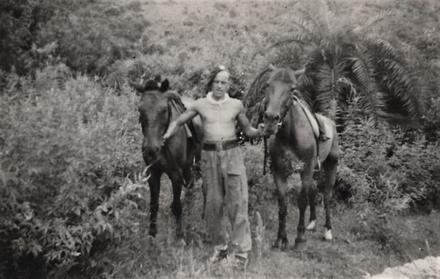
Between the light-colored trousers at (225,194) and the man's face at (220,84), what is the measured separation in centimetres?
70

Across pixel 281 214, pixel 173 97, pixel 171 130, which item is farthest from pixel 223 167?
pixel 281 214

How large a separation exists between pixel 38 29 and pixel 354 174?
13245 millimetres

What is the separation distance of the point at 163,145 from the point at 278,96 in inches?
67.5

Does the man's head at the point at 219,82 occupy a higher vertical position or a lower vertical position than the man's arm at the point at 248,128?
higher

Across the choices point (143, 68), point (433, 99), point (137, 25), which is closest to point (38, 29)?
point (143, 68)

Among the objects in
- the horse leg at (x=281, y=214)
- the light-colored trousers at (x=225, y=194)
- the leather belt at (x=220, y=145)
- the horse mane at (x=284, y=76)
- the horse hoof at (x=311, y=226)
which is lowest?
the horse hoof at (x=311, y=226)

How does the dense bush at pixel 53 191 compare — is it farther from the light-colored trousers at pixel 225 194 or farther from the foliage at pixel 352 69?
the foliage at pixel 352 69

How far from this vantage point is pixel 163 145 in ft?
22.1

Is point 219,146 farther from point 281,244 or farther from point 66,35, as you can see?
point 66,35

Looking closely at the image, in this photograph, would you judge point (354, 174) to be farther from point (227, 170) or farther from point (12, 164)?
point (12, 164)

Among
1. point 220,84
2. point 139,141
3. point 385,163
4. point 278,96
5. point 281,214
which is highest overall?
point 220,84

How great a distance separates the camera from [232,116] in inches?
236

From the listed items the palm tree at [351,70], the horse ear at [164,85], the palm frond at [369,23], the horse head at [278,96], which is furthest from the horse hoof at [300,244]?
the palm frond at [369,23]

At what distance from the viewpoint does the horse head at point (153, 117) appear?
20.2 feet
